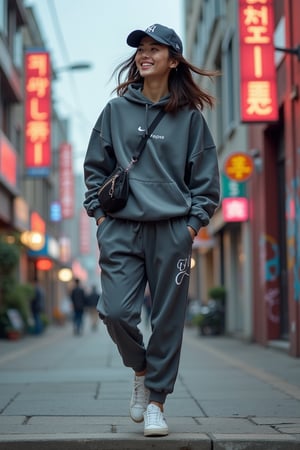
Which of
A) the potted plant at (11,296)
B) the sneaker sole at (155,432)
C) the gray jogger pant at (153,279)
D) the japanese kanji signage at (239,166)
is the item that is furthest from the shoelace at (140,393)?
the potted plant at (11,296)

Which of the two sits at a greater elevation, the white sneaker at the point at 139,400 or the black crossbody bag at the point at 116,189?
the black crossbody bag at the point at 116,189

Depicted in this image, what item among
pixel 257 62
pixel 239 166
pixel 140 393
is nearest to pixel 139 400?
pixel 140 393

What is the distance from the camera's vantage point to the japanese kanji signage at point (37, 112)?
75.8 feet

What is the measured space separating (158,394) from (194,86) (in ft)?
5.72

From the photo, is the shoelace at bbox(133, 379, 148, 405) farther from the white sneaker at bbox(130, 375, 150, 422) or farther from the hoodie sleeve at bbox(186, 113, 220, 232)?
the hoodie sleeve at bbox(186, 113, 220, 232)

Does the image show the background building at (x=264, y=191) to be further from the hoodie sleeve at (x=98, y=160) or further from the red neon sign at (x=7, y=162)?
the hoodie sleeve at (x=98, y=160)

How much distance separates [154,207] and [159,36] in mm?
969

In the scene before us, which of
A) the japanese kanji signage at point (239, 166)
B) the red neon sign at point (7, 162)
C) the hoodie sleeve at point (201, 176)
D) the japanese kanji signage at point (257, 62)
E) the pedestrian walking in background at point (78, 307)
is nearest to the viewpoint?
the hoodie sleeve at point (201, 176)

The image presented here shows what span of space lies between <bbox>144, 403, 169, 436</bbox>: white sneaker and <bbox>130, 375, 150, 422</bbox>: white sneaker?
0.30 feet

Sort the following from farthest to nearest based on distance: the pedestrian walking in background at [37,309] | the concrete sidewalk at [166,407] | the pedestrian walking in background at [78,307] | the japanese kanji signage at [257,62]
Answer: the pedestrian walking in background at [37,309] < the pedestrian walking in background at [78,307] < the japanese kanji signage at [257,62] < the concrete sidewalk at [166,407]

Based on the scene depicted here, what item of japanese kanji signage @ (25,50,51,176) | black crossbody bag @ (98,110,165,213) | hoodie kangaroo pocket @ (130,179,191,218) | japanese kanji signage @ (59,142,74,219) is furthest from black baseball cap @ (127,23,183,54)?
japanese kanji signage @ (59,142,74,219)

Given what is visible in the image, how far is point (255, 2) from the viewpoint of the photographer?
Answer: 40.8ft

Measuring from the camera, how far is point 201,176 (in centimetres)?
462

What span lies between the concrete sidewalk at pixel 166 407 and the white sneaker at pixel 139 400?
0.31 ft
